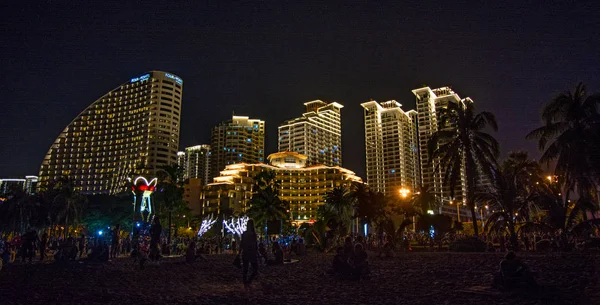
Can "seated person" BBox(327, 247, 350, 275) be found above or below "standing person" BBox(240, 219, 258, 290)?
below

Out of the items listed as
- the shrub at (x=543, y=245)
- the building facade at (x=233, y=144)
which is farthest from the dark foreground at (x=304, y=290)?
the building facade at (x=233, y=144)

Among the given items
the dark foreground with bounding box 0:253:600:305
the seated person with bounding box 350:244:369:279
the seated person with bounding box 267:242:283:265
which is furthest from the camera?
the seated person with bounding box 267:242:283:265

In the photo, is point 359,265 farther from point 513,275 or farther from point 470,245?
point 470,245

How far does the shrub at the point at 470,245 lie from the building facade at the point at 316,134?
479 ft

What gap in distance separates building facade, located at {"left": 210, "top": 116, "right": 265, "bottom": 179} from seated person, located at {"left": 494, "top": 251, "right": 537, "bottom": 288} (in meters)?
174

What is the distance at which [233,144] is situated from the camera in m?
185

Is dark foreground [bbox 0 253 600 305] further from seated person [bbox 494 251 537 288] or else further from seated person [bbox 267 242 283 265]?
seated person [bbox 267 242 283 265]

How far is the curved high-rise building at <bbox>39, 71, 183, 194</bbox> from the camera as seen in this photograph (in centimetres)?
15100

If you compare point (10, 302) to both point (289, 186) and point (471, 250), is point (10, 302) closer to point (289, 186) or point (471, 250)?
point (471, 250)

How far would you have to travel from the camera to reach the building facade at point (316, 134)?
17862 cm

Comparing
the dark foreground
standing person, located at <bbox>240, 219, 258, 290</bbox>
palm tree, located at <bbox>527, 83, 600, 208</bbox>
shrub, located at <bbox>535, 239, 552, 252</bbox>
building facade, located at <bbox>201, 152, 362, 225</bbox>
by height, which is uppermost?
building facade, located at <bbox>201, 152, 362, 225</bbox>

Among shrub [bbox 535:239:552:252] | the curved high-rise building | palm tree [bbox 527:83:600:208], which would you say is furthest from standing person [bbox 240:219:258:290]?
the curved high-rise building

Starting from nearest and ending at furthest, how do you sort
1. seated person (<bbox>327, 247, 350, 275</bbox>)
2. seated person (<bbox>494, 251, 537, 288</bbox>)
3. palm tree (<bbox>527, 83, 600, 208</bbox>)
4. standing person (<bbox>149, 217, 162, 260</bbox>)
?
seated person (<bbox>494, 251, 537, 288</bbox>)
seated person (<bbox>327, 247, 350, 275</bbox>)
standing person (<bbox>149, 217, 162, 260</bbox>)
palm tree (<bbox>527, 83, 600, 208</bbox>)

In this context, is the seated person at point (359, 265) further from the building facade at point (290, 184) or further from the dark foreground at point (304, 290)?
the building facade at point (290, 184)
